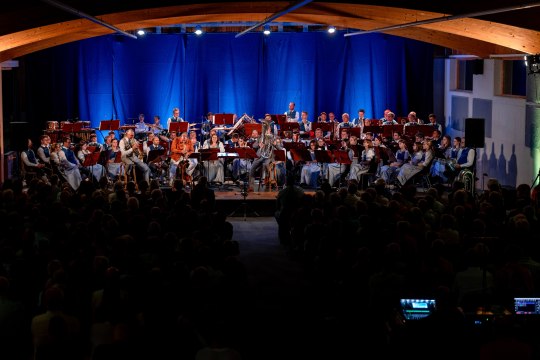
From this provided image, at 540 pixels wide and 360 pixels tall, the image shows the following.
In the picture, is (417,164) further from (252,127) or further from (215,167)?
(215,167)

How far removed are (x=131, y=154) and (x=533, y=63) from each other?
9.07 m

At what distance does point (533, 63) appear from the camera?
16.1 meters

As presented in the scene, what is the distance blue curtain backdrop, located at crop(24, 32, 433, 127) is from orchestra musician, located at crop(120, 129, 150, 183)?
5.52 meters

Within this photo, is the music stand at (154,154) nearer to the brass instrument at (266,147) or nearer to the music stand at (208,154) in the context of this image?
the music stand at (208,154)

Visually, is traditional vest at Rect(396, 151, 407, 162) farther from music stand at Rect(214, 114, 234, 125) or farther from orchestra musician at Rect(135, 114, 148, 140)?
orchestra musician at Rect(135, 114, 148, 140)

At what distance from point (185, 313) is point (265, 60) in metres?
18.2

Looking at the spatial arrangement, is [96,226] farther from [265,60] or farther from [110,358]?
[265,60]

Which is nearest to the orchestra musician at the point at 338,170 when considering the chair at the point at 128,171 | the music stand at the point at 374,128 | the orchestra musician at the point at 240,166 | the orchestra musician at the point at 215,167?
the music stand at the point at 374,128

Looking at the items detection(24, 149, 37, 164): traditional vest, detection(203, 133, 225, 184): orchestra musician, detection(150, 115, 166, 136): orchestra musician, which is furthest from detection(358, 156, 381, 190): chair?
detection(24, 149, 37, 164): traditional vest

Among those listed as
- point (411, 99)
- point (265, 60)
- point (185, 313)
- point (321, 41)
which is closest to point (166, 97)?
point (265, 60)

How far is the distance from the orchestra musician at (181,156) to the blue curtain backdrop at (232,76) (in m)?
5.34

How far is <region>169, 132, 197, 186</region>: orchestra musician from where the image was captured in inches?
763

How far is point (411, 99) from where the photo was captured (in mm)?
24703

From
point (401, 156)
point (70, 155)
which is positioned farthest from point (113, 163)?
point (401, 156)
